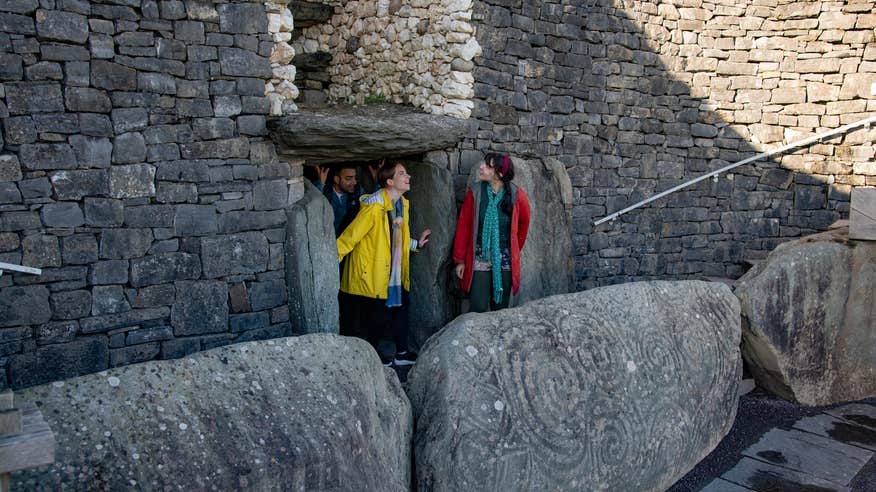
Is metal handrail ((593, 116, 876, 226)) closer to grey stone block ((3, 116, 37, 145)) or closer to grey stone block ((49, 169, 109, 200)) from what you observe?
grey stone block ((49, 169, 109, 200))

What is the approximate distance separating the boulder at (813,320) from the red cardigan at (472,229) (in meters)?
1.62

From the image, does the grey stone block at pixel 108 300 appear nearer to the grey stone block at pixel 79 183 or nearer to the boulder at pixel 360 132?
the grey stone block at pixel 79 183

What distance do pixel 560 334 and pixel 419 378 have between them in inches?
35.0

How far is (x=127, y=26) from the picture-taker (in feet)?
14.8

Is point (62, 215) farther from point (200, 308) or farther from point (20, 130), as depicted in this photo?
point (200, 308)

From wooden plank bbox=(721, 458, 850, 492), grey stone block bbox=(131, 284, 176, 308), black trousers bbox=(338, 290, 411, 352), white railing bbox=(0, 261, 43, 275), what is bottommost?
wooden plank bbox=(721, 458, 850, 492)

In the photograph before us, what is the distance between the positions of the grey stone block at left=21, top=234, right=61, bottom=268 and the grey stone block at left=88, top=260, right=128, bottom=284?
0.20 metres

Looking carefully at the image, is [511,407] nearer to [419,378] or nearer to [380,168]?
[419,378]

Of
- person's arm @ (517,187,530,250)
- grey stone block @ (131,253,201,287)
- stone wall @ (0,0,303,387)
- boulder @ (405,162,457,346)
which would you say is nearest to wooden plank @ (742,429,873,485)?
person's arm @ (517,187,530,250)

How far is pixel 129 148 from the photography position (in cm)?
454

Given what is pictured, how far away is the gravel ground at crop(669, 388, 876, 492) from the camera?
4773mm

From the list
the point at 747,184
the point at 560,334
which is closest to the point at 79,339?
the point at 560,334

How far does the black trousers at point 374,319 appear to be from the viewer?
18.5 feet

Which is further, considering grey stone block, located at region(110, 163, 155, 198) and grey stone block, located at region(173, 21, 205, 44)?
grey stone block, located at region(173, 21, 205, 44)
